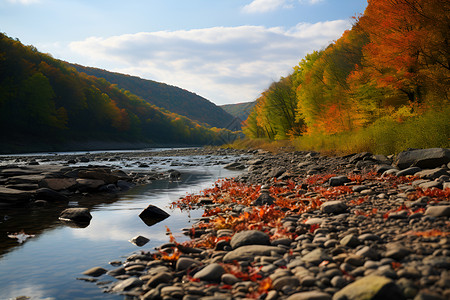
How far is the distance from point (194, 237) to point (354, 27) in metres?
21.2

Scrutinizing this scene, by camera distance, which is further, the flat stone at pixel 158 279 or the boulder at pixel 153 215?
the boulder at pixel 153 215

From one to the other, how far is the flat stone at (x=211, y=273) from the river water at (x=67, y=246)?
1033mm

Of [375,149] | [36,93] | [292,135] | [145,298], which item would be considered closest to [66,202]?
[145,298]

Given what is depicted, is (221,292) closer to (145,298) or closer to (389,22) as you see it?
(145,298)

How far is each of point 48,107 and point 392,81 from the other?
58171 mm

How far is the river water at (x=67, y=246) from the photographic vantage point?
14.0 feet

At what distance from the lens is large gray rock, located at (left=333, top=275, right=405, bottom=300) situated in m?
2.71

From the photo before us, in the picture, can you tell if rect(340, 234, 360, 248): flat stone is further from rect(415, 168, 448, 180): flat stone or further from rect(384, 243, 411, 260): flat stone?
rect(415, 168, 448, 180): flat stone

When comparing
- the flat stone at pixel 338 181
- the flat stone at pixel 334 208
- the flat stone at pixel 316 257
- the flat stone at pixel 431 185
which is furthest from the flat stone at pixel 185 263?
the flat stone at pixel 338 181

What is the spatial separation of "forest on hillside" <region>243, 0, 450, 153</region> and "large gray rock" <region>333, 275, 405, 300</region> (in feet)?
37.0

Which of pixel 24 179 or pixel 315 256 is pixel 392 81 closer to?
pixel 315 256

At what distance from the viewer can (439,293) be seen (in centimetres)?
265

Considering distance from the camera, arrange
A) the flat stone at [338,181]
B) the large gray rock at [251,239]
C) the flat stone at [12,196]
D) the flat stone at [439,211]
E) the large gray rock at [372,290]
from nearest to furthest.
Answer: the large gray rock at [372,290] < the flat stone at [439,211] < the large gray rock at [251,239] < the flat stone at [338,181] < the flat stone at [12,196]

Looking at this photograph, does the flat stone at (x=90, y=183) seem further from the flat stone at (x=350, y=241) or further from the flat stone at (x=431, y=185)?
the flat stone at (x=431, y=185)
